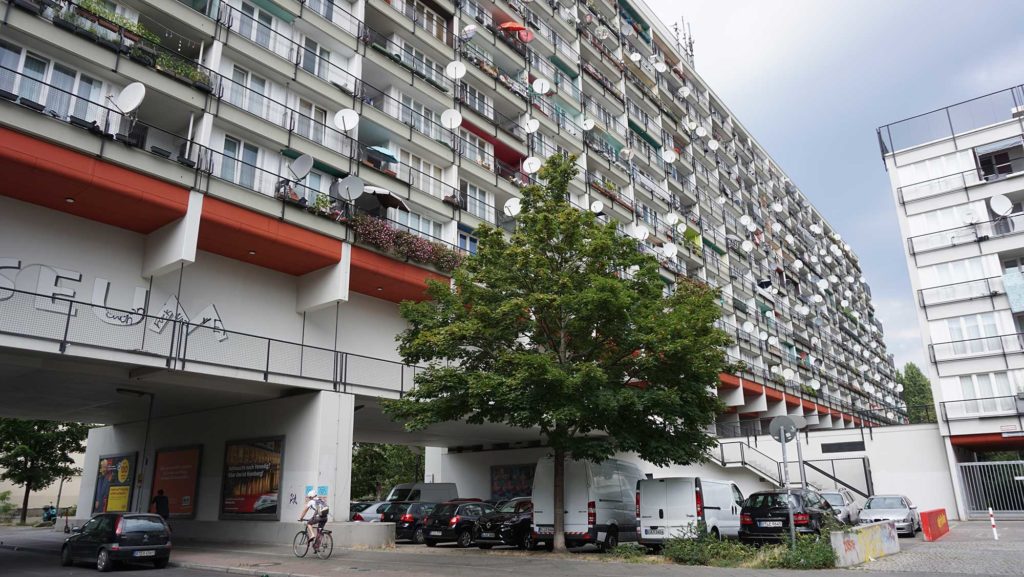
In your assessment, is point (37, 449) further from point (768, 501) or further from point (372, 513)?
point (768, 501)

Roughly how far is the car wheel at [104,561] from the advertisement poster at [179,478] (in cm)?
817

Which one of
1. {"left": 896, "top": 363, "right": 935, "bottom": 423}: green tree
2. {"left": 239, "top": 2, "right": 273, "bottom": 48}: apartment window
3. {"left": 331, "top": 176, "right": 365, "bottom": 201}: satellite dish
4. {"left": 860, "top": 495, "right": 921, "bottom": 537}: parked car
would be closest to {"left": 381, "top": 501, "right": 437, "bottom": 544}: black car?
{"left": 331, "top": 176, "right": 365, "bottom": 201}: satellite dish

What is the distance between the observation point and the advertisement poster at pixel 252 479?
68.8 ft

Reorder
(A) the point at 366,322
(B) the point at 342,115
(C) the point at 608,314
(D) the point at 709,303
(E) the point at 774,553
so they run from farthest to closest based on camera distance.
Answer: (A) the point at 366,322 → (B) the point at 342,115 → (D) the point at 709,303 → (C) the point at 608,314 → (E) the point at 774,553

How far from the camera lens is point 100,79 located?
18.1 meters

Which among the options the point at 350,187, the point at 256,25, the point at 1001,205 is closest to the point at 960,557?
the point at 350,187

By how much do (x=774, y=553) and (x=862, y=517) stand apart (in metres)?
11.3

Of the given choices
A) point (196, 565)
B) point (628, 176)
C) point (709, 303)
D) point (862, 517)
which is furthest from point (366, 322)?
point (628, 176)

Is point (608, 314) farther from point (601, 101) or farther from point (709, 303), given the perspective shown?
point (601, 101)

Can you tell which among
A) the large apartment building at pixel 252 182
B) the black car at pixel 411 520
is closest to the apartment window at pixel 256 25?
the large apartment building at pixel 252 182

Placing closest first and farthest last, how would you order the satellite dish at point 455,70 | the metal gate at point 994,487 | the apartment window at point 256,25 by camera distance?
the apartment window at point 256,25
the satellite dish at point 455,70
the metal gate at point 994,487

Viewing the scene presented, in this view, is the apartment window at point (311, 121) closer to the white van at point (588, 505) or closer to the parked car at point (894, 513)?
the white van at point (588, 505)

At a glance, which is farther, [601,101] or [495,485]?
[601,101]

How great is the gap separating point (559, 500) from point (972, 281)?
29.5 metres
